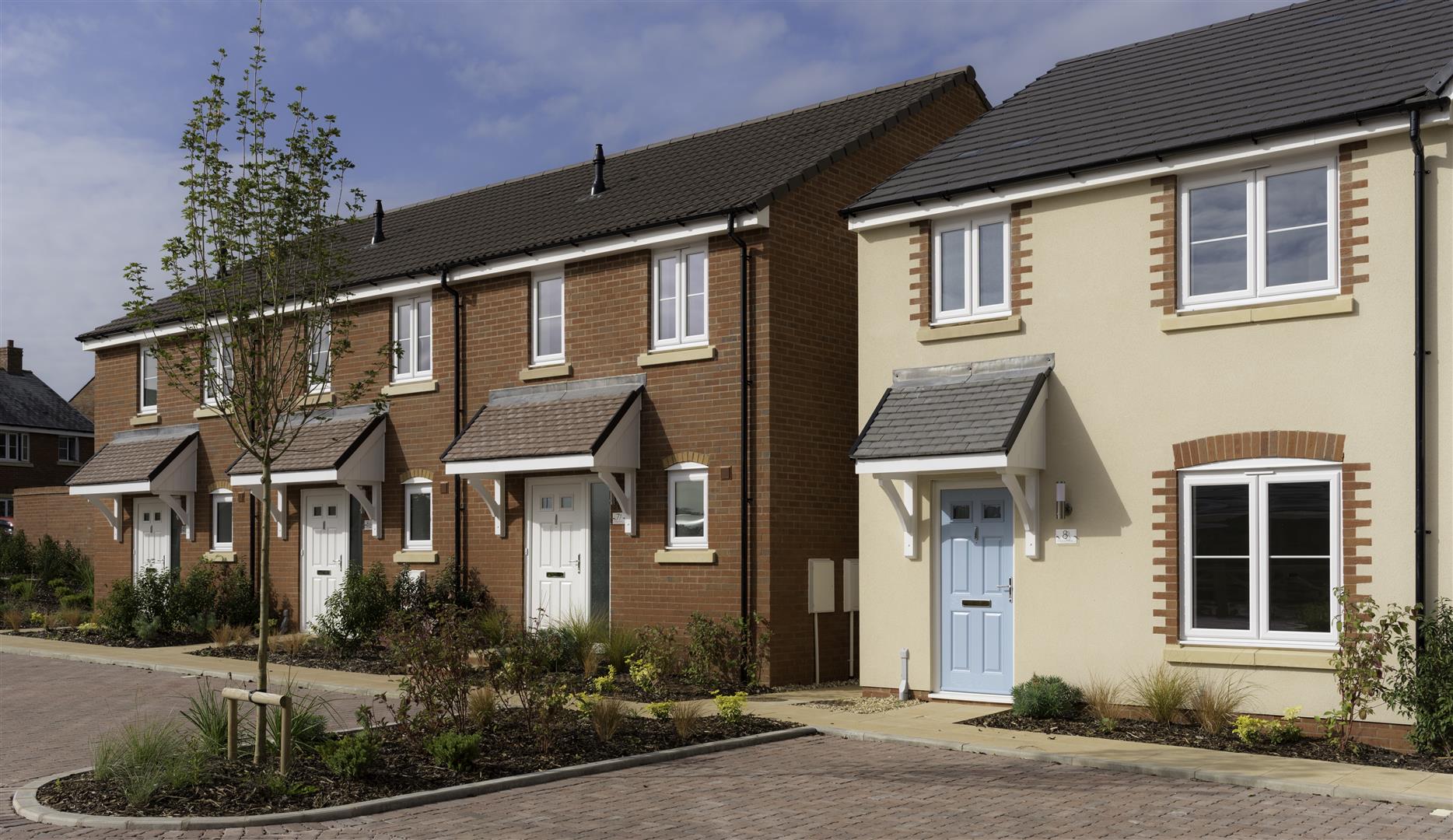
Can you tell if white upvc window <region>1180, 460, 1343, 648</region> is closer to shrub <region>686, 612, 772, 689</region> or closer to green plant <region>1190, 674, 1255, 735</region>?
green plant <region>1190, 674, 1255, 735</region>

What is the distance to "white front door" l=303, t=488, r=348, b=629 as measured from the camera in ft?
70.3

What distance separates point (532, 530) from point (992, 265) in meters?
7.70

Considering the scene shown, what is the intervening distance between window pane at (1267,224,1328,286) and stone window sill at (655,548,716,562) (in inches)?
281

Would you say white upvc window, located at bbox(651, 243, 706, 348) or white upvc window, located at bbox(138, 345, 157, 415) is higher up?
white upvc window, located at bbox(651, 243, 706, 348)

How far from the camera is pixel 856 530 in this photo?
17.2 metres

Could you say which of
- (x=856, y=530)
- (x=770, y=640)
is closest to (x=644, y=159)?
(x=856, y=530)

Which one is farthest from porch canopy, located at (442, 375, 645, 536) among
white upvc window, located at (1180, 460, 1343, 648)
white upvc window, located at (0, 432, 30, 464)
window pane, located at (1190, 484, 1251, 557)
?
white upvc window, located at (0, 432, 30, 464)

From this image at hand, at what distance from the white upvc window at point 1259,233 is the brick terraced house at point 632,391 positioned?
497 centimetres

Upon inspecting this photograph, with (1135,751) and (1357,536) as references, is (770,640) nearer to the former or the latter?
(1135,751)

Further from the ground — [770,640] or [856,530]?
[856,530]

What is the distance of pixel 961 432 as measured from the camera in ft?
43.6

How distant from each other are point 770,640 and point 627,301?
4.87 meters


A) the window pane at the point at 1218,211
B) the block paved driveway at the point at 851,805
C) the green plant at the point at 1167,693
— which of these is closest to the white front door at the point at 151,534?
the block paved driveway at the point at 851,805

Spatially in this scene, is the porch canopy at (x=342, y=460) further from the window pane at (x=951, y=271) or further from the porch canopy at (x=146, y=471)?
the window pane at (x=951, y=271)
